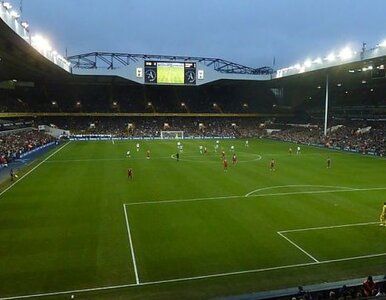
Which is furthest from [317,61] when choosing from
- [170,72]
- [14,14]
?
[14,14]

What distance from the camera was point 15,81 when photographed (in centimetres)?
8331

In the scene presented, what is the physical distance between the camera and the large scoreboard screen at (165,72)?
7788 cm

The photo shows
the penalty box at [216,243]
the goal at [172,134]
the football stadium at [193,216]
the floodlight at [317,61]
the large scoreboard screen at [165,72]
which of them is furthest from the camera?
the goal at [172,134]

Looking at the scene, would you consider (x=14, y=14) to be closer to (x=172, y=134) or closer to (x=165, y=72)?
(x=165, y=72)

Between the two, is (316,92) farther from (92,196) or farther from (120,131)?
(92,196)

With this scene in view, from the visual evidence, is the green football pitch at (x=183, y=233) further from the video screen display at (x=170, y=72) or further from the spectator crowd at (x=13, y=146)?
the video screen display at (x=170, y=72)

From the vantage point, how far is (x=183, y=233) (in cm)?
1903

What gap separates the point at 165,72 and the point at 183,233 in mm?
62022

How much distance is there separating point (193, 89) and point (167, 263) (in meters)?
92.9

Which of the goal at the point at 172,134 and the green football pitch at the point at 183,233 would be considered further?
the goal at the point at 172,134

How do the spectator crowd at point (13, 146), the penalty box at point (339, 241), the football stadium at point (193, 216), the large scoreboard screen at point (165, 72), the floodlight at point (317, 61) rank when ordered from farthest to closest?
the large scoreboard screen at point (165, 72), the floodlight at point (317, 61), the spectator crowd at point (13, 146), the penalty box at point (339, 241), the football stadium at point (193, 216)

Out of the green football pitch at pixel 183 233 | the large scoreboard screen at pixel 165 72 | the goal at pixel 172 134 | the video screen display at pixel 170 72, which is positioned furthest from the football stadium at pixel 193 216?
the goal at pixel 172 134

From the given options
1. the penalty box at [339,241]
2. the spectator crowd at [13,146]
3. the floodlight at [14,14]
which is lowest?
the penalty box at [339,241]

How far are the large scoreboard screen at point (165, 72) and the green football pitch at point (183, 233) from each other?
45.7 m
